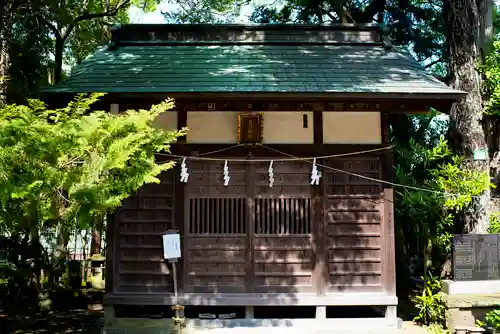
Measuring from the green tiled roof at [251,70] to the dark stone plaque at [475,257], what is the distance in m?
2.52

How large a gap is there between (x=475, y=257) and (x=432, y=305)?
3.65 ft

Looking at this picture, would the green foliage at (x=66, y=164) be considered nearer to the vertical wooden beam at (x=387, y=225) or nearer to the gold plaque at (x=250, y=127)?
the gold plaque at (x=250, y=127)

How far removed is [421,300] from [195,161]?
473cm

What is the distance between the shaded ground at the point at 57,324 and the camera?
296 inches

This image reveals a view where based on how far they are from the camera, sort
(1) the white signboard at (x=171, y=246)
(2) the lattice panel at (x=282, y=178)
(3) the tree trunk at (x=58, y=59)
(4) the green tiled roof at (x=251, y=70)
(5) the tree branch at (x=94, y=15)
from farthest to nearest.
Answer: (3) the tree trunk at (x=58, y=59) → (5) the tree branch at (x=94, y=15) → (2) the lattice panel at (x=282, y=178) → (4) the green tiled roof at (x=251, y=70) → (1) the white signboard at (x=171, y=246)

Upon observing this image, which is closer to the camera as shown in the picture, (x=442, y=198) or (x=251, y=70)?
(x=442, y=198)

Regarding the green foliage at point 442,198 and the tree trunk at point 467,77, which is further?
the tree trunk at point 467,77

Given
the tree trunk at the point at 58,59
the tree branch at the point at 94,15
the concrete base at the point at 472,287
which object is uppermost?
the tree branch at the point at 94,15

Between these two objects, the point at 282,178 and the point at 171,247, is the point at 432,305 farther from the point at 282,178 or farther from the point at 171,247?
the point at 171,247

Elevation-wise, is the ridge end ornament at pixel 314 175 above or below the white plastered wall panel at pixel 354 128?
below

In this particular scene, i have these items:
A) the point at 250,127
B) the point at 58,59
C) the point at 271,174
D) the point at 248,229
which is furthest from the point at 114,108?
the point at 58,59

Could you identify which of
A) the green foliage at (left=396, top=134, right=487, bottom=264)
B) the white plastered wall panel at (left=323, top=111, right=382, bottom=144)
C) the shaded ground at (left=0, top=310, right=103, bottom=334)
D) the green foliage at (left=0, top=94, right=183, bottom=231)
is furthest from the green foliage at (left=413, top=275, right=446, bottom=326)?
the shaded ground at (left=0, top=310, right=103, bottom=334)

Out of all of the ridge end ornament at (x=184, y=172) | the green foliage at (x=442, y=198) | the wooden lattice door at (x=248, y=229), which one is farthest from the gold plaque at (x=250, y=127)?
the green foliage at (x=442, y=198)

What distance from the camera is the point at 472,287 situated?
7203mm
